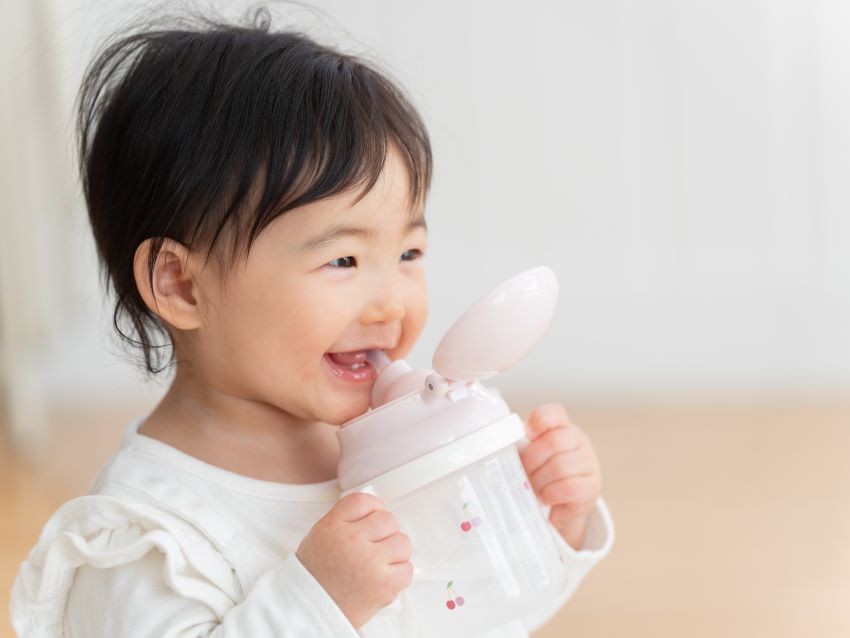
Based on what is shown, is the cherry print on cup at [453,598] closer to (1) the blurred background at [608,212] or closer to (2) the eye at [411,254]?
(2) the eye at [411,254]

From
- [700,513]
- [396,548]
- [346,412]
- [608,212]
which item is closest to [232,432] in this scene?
[346,412]

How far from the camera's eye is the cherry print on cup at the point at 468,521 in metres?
0.73

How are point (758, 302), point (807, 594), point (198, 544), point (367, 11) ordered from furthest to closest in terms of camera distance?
1. point (758, 302)
2. point (367, 11)
3. point (807, 594)
4. point (198, 544)

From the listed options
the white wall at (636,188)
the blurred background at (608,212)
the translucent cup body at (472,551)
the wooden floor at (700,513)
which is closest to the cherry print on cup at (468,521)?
the translucent cup body at (472,551)

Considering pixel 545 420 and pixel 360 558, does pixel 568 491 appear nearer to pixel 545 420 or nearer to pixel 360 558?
pixel 545 420


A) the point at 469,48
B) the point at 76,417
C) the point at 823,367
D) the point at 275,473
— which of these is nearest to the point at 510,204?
the point at 469,48

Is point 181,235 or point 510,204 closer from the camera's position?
point 181,235

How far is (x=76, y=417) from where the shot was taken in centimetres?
235

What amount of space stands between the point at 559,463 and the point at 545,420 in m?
0.04

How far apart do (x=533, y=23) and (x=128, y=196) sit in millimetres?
1617

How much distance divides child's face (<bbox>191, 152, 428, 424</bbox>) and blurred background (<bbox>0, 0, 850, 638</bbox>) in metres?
1.30

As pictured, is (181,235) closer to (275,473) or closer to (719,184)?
(275,473)

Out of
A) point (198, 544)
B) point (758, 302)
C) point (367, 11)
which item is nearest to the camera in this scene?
point (198, 544)

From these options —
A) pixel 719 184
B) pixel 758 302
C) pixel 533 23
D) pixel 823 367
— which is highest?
pixel 533 23
